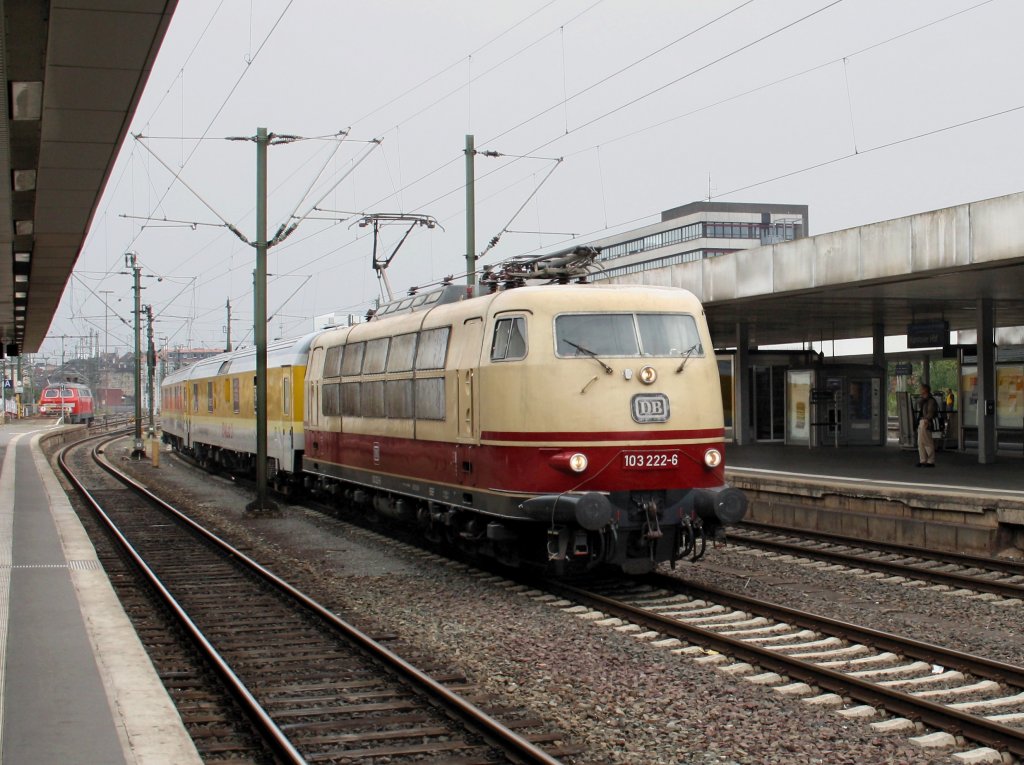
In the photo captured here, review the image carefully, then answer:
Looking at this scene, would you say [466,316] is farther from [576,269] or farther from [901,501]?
[901,501]

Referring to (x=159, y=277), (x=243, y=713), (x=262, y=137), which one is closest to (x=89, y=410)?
(x=159, y=277)

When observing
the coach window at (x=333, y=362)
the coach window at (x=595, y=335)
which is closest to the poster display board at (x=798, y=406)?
the coach window at (x=333, y=362)

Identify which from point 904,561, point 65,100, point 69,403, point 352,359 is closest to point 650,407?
point 904,561

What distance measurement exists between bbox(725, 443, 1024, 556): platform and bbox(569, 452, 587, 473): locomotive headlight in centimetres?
613

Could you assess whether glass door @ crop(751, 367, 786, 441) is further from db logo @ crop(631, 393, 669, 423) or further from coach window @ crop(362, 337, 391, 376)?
db logo @ crop(631, 393, 669, 423)

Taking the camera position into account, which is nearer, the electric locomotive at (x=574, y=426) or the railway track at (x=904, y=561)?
the electric locomotive at (x=574, y=426)

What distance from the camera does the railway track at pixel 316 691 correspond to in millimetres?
6484

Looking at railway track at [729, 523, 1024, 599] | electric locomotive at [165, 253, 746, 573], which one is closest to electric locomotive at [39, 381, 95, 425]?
railway track at [729, 523, 1024, 599]

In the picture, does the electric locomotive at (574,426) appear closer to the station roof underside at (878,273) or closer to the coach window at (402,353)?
the coach window at (402,353)

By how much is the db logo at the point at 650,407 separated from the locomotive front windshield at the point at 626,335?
45cm

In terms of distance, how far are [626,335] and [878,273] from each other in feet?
24.4

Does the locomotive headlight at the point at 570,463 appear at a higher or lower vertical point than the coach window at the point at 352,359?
lower

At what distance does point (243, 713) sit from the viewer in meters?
7.28

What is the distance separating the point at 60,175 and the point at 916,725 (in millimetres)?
13381
